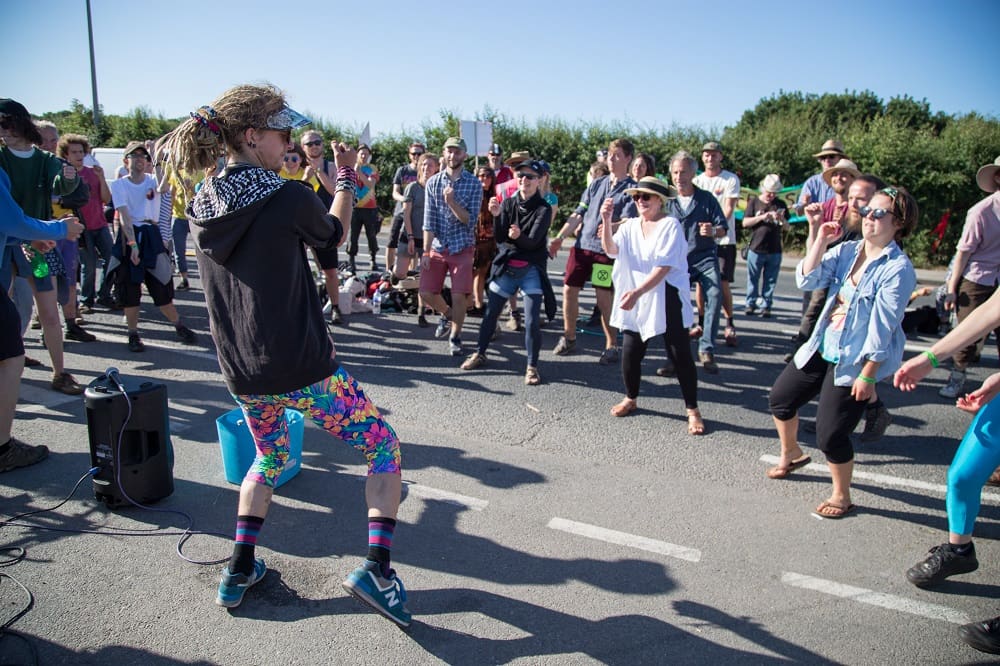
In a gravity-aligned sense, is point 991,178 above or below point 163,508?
above

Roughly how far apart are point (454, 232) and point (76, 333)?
407cm

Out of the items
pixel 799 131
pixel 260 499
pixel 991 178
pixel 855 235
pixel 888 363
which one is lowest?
pixel 260 499

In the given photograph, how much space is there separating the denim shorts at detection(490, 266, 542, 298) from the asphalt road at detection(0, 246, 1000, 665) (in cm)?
113

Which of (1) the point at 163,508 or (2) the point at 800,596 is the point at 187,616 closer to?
(1) the point at 163,508

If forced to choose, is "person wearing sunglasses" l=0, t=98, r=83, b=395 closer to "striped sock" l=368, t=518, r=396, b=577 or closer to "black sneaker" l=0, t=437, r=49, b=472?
"black sneaker" l=0, t=437, r=49, b=472

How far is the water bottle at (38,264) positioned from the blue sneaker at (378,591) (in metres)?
3.85

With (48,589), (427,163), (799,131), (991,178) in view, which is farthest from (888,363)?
(799,131)

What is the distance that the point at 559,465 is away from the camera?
4348mm

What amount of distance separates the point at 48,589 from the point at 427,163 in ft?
19.9

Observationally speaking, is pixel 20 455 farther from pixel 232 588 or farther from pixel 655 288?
pixel 655 288

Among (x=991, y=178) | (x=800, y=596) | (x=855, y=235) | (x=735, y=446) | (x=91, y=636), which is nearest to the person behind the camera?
(x=91, y=636)

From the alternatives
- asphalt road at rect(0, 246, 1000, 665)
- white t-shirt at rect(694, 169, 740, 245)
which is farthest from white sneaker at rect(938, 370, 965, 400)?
white t-shirt at rect(694, 169, 740, 245)

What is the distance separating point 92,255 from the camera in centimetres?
814

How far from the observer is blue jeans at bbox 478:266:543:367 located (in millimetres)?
6012
